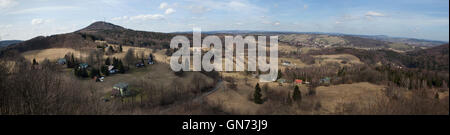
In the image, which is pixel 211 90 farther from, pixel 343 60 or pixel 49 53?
pixel 343 60

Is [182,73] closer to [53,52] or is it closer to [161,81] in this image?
[161,81]

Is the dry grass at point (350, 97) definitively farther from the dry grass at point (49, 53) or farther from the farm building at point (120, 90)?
the dry grass at point (49, 53)

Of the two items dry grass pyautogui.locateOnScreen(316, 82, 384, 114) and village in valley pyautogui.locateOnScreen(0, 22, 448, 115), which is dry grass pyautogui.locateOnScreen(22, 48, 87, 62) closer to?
village in valley pyautogui.locateOnScreen(0, 22, 448, 115)

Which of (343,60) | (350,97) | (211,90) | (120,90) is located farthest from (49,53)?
(343,60)

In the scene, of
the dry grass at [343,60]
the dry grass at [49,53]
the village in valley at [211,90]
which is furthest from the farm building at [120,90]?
the dry grass at [343,60]

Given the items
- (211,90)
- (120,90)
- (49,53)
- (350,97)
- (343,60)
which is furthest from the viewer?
(343,60)

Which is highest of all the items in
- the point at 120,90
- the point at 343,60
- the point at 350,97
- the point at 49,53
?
the point at 49,53

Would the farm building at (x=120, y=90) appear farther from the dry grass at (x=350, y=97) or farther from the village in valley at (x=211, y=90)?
the dry grass at (x=350, y=97)

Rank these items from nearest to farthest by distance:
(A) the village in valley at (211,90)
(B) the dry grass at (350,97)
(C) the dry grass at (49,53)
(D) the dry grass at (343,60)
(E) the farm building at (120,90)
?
(A) the village in valley at (211,90)
(B) the dry grass at (350,97)
(E) the farm building at (120,90)
(C) the dry grass at (49,53)
(D) the dry grass at (343,60)

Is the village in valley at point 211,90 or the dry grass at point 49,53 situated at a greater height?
the dry grass at point 49,53

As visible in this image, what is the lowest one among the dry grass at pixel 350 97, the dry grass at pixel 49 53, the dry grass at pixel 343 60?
the dry grass at pixel 350 97

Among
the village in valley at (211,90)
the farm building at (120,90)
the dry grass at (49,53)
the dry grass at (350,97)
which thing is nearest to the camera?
the village in valley at (211,90)

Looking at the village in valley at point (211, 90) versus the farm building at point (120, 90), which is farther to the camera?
the farm building at point (120, 90)
